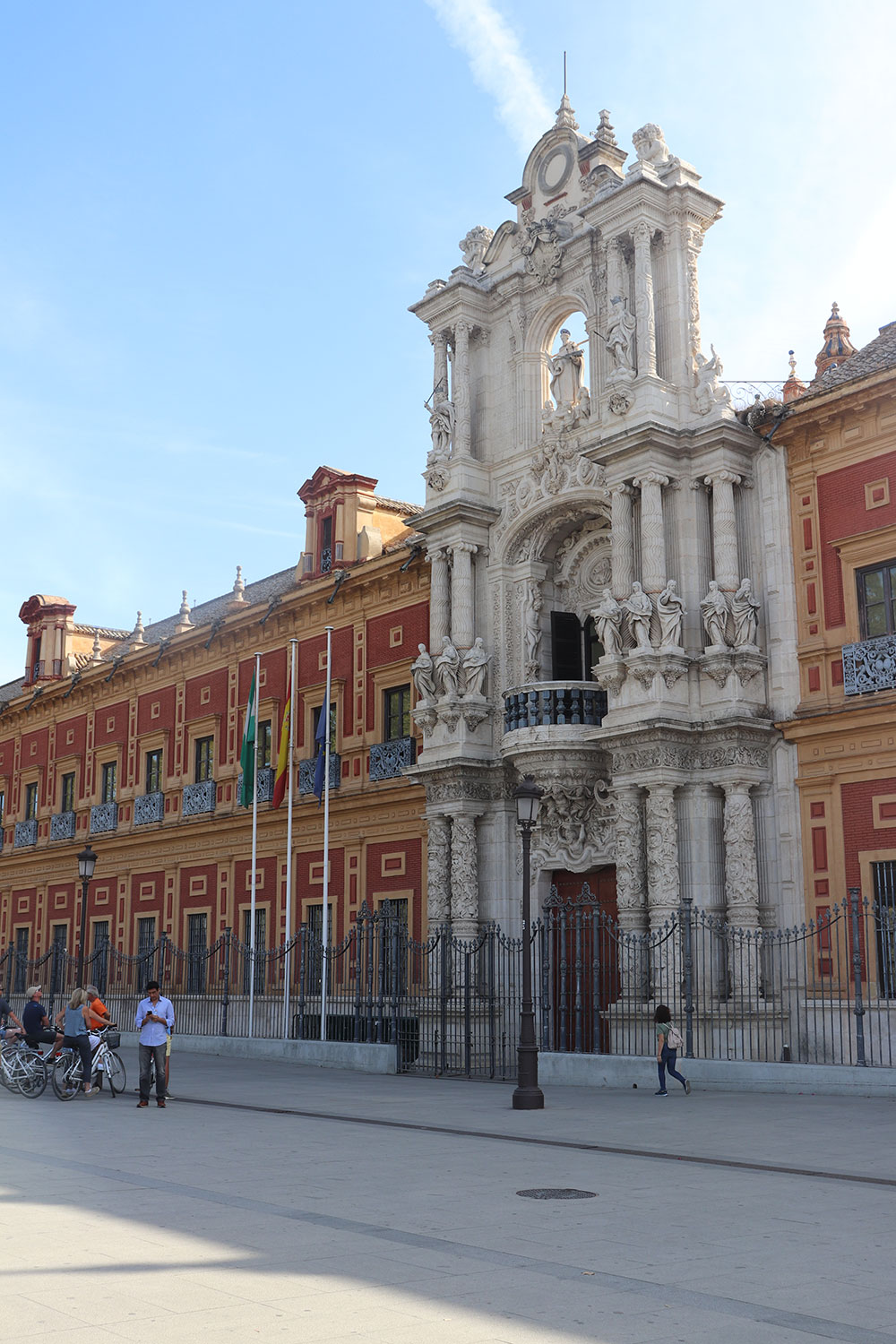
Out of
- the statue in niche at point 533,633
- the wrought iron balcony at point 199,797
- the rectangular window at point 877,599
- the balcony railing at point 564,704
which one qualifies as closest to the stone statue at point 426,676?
the statue in niche at point 533,633

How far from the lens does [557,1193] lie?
30.2 ft

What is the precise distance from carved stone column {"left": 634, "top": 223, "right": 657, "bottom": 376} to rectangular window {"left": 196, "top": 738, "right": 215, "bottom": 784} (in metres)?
15.7

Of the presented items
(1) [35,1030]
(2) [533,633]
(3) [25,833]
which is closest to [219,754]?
(3) [25,833]

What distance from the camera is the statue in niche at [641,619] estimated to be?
20.0 meters

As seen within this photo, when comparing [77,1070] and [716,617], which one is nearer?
[77,1070]

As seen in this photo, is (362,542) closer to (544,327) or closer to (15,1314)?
(544,327)

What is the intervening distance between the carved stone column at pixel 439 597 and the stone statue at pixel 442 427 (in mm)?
1751

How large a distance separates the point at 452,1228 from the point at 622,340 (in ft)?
54.0

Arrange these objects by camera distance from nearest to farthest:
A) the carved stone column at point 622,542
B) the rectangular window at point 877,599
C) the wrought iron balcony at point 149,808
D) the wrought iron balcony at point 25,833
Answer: the rectangular window at point 877,599 → the carved stone column at point 622,542 → the wrought iron balcony at point 149,808 → the wrought iron balcony at point 25,833

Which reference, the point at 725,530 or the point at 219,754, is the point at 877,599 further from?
the point at 219,754

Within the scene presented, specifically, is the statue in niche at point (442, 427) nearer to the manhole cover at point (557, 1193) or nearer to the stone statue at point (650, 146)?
the stone statue at point (650, 146)

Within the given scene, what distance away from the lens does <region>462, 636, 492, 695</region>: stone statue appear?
23.4 m

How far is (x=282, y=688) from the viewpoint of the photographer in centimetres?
3022

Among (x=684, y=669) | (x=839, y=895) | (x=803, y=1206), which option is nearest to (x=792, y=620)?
(x=684, y=669)
